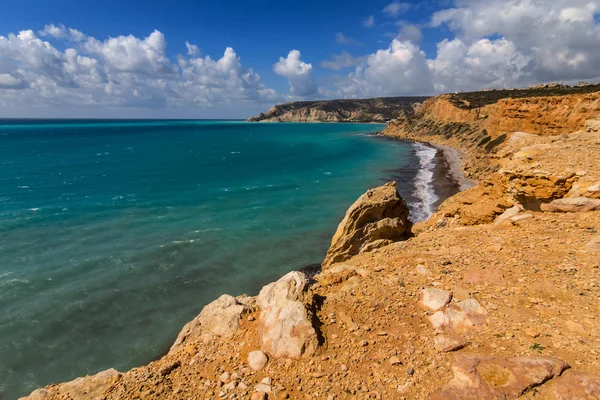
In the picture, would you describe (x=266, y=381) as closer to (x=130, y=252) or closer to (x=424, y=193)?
(x=130, y=252)

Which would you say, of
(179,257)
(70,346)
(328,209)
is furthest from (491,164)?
(70,346)

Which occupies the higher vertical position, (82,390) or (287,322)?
(287,322)

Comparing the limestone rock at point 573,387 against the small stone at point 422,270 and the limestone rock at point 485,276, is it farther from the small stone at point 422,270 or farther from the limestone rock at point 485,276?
the small stone at point 422,270

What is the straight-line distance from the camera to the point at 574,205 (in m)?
12.2

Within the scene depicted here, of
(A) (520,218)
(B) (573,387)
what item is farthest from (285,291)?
(A) (520,218)

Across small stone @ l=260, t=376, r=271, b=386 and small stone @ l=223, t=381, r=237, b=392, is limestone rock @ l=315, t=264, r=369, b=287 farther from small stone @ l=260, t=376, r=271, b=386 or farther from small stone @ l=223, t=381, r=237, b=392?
small stone @ l=223, t=381, r=237, b=392

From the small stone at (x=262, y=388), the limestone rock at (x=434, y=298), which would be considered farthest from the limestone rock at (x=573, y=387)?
the small stone at (x=262, y=388)

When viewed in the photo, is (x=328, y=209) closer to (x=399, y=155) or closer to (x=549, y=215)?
(x=549, y=215)

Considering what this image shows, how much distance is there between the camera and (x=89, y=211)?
119 feet

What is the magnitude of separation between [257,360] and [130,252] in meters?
22.6

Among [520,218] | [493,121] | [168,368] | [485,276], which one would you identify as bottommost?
[168,368]

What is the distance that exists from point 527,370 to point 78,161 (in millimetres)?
90978

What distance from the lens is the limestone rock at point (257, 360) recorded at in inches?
293

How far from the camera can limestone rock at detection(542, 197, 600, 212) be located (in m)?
11.7
